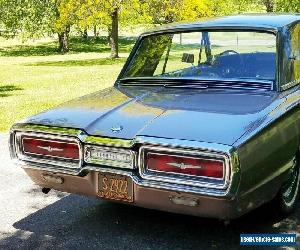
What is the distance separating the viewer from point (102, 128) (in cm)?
375

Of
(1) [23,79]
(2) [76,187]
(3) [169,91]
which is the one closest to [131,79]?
(3) [169,91]

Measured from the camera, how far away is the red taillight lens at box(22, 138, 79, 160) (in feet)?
12.7

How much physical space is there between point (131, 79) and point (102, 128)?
136cm

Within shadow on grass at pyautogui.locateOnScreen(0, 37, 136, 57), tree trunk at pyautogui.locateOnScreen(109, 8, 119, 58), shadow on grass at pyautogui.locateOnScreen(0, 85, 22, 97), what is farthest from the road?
shadow on grass at pyautogui.locateOnScreen(0, 37, 136, 57)

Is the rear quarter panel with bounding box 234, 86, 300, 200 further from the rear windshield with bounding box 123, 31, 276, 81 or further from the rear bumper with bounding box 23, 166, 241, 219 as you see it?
the rear windshield with bounding box 123, 31, 276, 81

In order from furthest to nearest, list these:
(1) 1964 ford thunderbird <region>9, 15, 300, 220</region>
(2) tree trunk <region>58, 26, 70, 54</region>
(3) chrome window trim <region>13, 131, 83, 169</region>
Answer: (2) tree trunk <region>58, 26, 70, 54</region> < (3) chrome window trim <region>13, 131, 83, 169</region> < (1) 1964 ford thunderbird <region>9, 15, 300, 220</region>

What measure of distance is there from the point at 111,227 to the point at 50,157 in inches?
33.4

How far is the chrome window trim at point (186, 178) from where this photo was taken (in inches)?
129

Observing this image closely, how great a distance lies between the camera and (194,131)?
136 inches

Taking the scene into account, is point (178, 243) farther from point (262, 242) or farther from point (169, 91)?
point (169, 91)

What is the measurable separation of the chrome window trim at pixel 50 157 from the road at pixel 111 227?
649mm

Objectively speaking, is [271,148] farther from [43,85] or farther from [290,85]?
[43,85]

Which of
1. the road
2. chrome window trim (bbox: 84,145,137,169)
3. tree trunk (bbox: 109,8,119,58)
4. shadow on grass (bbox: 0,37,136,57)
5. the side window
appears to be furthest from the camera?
shadow on grass (bbox: 0,37,136,57)

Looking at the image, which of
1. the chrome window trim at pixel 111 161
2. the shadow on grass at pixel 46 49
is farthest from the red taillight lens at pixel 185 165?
the shadow on grass at pixel 46 49
